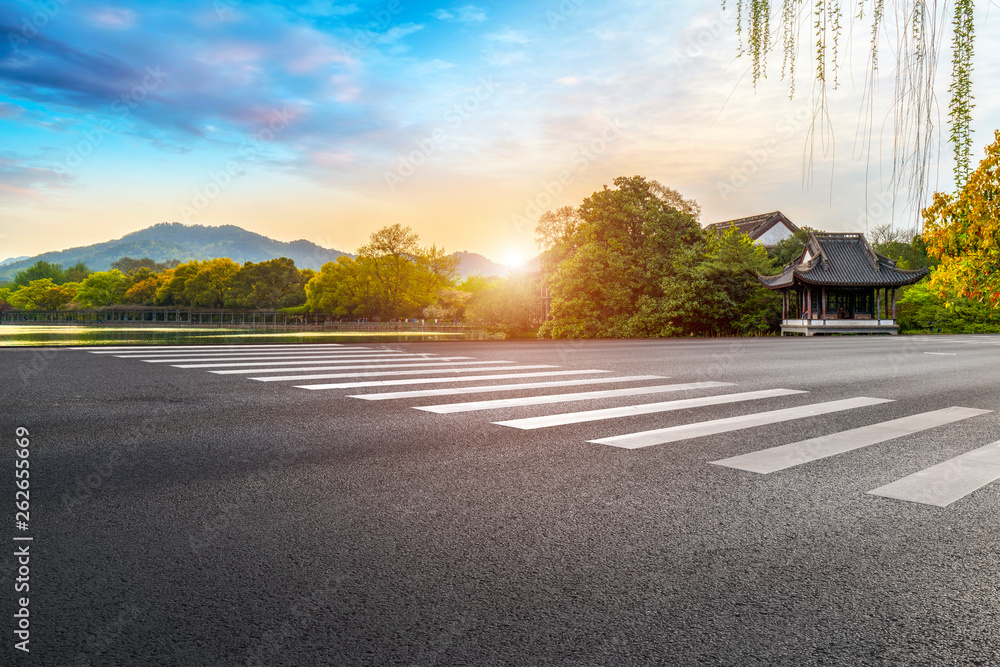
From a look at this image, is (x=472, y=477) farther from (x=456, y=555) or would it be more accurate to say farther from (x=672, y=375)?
(x=672, y=375)

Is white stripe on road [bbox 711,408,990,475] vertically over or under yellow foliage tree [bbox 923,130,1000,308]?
under

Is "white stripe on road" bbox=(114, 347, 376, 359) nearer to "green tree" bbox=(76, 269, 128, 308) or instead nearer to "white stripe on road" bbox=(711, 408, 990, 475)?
"white stripe on road" bbox=(711, 408, 990, 475)

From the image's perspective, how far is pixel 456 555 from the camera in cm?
294

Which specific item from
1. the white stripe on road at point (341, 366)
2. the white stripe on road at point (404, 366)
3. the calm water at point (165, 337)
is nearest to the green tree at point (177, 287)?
the calm water at point (165, 337)

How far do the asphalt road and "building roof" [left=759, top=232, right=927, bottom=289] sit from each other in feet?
110

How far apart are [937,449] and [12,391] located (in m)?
11.3

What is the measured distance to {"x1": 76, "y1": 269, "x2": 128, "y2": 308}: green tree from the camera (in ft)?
337

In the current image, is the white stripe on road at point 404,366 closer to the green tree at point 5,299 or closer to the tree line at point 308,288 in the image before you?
the tree line at point 308,288

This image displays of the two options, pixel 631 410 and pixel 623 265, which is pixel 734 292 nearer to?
pixel 623 265

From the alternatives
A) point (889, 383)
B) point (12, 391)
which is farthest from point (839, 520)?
point (12, 391)

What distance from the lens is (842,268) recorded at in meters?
38.2

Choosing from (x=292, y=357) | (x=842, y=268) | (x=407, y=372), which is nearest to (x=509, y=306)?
Result: (x=842, y=268)

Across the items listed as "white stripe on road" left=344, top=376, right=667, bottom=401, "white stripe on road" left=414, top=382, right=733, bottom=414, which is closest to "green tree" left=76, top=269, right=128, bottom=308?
"white stripe on road" left=344, top=376, right=667, bottom=401

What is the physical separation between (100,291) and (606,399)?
118855 millimetres
